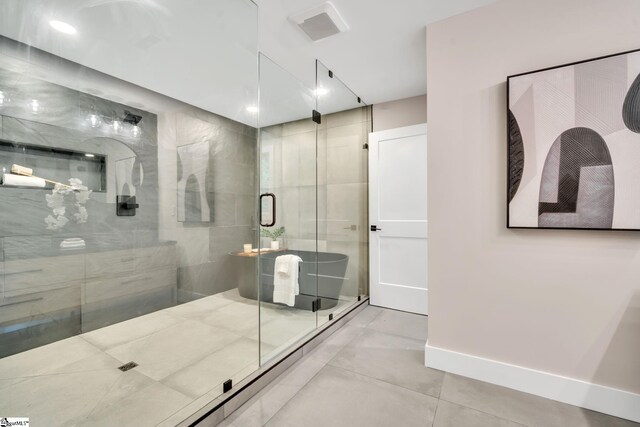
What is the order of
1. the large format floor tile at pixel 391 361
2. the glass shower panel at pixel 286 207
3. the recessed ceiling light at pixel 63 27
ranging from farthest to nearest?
the glass shower panel at pixel 286 207, the large format floor tile at pixel 391 361, the recessed ceiling light at pixel 63 27

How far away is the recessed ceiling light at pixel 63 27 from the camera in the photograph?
1.41m

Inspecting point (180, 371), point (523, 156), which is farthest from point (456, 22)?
point (180, 371)

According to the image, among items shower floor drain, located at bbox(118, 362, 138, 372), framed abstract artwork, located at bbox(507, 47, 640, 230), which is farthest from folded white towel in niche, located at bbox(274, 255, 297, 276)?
framed abstract artwork, located at bbox(507, 47, 640, 230)

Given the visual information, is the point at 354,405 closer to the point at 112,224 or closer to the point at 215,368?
the point at 215,368

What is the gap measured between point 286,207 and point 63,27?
77.3 inches

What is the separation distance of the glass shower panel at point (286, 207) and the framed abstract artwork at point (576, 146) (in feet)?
5.99

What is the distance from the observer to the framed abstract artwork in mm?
1538

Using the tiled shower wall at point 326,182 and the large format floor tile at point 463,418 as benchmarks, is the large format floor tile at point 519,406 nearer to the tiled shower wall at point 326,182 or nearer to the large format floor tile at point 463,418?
the large format floor tile at point 463,418

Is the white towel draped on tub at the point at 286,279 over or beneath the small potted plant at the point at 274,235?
beneath

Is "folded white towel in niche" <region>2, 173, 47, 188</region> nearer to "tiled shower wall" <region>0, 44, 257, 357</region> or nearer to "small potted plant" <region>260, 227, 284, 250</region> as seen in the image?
"tiled shower wall" <region>0, 44, 257, 357</region>

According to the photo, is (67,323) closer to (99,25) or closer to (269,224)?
(269,224)

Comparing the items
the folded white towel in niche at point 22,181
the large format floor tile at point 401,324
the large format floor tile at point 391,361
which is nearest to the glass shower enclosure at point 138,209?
the folded white towel in niche at point 22,181

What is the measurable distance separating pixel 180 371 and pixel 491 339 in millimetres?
2115

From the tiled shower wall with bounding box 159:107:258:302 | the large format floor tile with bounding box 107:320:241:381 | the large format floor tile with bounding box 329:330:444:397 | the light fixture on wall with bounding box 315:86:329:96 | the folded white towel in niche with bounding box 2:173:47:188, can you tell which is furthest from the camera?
the light fixture on wall with bounding box 315:86:329:96
